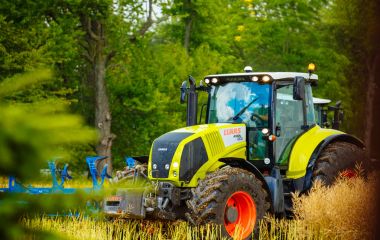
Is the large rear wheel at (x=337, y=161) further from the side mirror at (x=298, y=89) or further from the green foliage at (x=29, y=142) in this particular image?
the green foliage at (x=29, y=142)

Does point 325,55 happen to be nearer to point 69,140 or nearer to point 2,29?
point 2,29

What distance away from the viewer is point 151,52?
30.1m

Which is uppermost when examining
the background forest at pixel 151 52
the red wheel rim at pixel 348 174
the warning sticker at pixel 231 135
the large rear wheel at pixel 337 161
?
the background forest at pixel 151 52

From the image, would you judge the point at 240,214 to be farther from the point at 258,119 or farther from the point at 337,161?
the point at 337,161

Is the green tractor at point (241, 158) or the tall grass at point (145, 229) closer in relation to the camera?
the tall grass at point (145, 229)

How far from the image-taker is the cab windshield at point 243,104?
10.3 meters

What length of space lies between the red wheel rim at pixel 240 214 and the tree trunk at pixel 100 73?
17.6 m

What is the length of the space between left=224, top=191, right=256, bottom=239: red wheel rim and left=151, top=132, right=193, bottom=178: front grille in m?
1.00

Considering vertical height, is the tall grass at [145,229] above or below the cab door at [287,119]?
below

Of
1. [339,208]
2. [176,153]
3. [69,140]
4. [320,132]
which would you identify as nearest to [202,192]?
[176,153]

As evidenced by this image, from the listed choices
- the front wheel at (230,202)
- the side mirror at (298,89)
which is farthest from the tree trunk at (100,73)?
the front wheel at (230,202)

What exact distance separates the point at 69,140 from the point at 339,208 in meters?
7.13

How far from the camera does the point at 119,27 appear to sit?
2753cm

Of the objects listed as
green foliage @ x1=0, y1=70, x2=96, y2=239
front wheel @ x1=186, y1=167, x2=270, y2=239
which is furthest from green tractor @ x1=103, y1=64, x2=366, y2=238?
green foliage @ x1=0, y1=70, x2=96, y2=239
